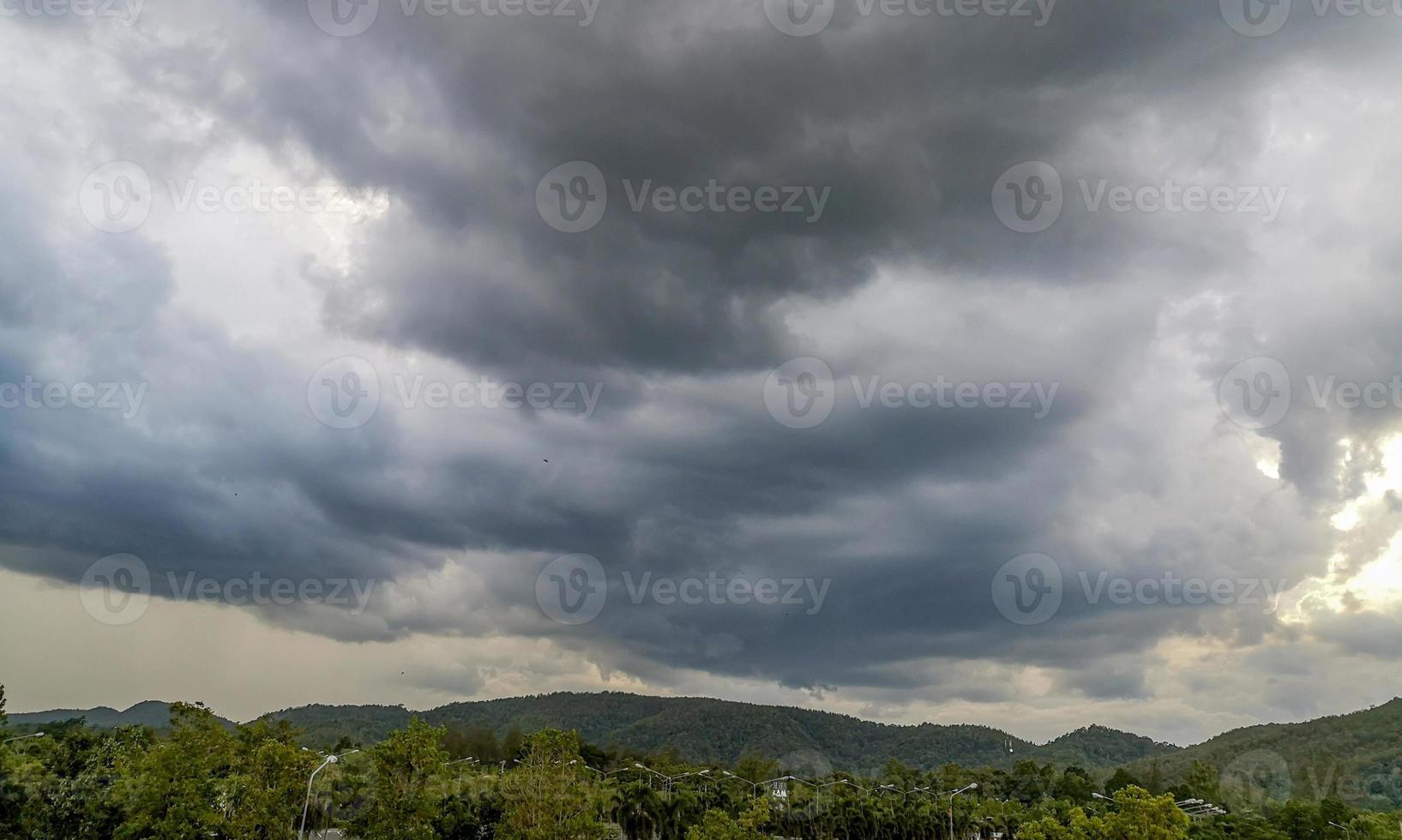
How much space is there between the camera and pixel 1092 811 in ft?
354

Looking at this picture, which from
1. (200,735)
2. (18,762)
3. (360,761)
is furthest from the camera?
(360,761)

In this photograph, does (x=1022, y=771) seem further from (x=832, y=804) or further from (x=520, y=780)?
(x=520, y=780)

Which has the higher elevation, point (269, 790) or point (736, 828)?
point (269, 790)

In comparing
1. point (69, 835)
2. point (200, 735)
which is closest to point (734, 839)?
point (200, 735)

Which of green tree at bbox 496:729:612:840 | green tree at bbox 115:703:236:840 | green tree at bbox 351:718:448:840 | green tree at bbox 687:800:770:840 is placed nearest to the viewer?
green tree at bbox 115:703:236:840

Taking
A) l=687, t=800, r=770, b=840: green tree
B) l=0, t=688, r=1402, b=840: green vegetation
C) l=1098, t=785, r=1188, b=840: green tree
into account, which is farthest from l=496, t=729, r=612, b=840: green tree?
l=1098, t=785, r=1188, b=840: green tree

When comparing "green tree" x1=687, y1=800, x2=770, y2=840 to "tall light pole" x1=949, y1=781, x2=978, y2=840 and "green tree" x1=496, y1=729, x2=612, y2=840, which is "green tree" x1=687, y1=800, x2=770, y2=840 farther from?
"tall light pole" x1=949, y1=781, x2=978, y2=840

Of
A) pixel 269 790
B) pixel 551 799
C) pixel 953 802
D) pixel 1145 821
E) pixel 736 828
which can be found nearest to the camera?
pixel 269 790

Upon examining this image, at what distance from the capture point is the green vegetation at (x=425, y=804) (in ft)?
160

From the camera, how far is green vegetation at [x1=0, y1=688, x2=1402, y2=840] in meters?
48.8

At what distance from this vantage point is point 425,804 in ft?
177

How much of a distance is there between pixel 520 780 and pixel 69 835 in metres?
27.8

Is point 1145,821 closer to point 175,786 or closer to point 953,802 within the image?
point 175,786

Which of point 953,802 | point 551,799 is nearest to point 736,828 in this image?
point 551,799
